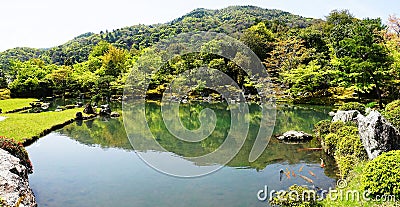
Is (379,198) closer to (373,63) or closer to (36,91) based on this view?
(373,63)

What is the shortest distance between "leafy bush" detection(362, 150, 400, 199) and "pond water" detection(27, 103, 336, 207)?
2.91 m

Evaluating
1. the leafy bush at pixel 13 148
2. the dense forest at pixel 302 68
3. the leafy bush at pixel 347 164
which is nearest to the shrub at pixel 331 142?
the leafy bush at pixel 347 164

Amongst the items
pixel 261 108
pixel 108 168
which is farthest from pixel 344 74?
pixel 108 168

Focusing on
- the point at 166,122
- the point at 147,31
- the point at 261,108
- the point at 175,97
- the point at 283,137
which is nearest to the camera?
the point at 283,137

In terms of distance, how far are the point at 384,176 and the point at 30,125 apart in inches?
869

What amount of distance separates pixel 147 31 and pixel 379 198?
10756 centimetres

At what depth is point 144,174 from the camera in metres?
13.1

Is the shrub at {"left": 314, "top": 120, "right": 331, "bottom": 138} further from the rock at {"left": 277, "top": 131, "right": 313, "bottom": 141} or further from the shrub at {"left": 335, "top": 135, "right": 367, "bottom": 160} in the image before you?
the shrub at {"left": 335, "top": 135, "right": 367, "bottom": 160}

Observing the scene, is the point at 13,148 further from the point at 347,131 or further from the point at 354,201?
the point at 347,131

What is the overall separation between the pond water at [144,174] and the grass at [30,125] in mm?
889

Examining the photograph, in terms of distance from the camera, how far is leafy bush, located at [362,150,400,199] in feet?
24.2

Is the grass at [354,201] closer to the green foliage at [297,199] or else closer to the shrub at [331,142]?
the green foliage at [297,199]

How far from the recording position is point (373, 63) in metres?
24.8
